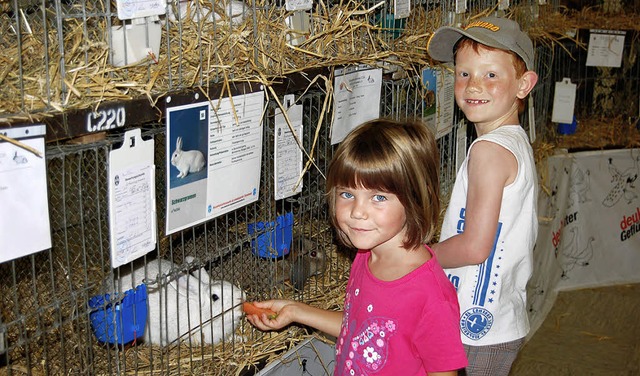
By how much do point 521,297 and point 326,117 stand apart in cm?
77

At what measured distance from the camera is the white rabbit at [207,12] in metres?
1.80

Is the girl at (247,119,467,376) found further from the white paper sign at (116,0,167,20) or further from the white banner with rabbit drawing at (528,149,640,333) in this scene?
the white banner with rabbit drawing at (528,149,640,333)

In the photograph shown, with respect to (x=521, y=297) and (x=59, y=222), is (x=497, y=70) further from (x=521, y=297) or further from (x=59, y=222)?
(x=59, y=222)

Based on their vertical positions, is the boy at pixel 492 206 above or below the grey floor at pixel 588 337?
above

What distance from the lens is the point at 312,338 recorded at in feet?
7.88

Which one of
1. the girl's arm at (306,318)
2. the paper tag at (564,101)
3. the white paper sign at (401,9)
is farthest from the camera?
the paper tag at (564,101)

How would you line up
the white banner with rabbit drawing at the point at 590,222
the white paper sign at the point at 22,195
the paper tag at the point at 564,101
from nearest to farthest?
1. the white paper sign at the point at 22,195
2. the white banner with rabbit drawing at the point at 590,222
3. the paper tag at the point at 564,101

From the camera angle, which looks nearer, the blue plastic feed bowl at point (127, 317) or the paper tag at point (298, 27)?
the blue plastic feed bowl at point (127, 317)

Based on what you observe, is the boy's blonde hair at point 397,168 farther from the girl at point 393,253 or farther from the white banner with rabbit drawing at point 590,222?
the white banner with rabbit drawing at point 590,222

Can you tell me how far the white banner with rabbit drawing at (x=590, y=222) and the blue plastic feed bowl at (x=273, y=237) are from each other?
2.45 m

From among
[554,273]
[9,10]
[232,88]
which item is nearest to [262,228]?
[232,88]

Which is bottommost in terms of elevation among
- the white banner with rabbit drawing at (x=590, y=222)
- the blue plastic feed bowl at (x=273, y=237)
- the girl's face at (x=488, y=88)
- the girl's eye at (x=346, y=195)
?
the white banner with rabbit drawing at (x=590, y=222)

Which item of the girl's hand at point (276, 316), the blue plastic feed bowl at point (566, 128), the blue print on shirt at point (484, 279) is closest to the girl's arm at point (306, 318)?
the girl's hand at point (276, 316)

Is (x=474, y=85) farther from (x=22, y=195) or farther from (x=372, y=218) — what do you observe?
(x=22, y=195)
